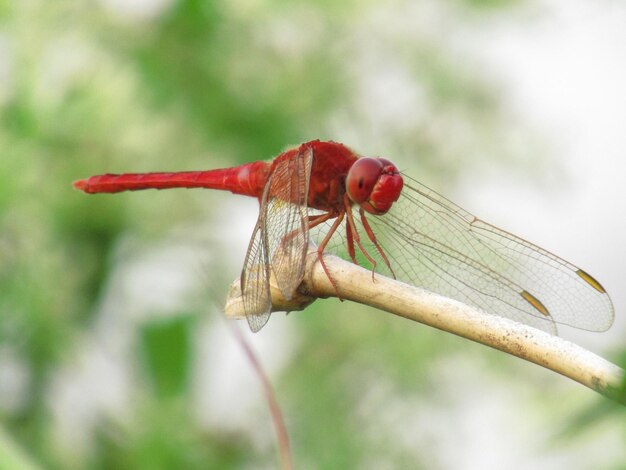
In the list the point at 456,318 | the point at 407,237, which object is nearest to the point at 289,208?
the point at 407,237

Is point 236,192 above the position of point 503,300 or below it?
above

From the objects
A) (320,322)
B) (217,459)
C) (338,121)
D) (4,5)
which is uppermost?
(338,121)

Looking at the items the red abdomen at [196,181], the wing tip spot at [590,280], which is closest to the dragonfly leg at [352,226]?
the red abdomen at [196,181]

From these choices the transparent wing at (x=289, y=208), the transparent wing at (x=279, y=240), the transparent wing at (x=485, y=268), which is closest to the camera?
the transparent wing at (x=279, y=240)

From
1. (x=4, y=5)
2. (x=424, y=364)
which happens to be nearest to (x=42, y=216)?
Result: (x=4, y=5)

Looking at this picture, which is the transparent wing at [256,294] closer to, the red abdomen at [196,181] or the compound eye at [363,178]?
the compound eye at [363,178]

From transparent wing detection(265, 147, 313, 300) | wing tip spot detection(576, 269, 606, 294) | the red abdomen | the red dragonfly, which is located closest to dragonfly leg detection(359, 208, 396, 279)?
the red dragonfly

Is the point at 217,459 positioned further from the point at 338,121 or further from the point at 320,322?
the point at 338,121
